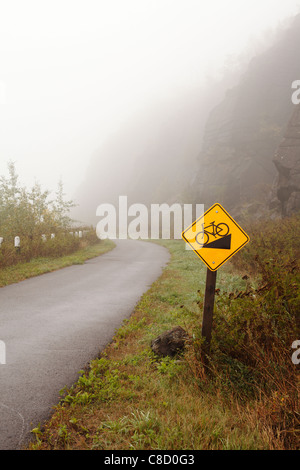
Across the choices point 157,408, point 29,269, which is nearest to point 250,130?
point 29,269

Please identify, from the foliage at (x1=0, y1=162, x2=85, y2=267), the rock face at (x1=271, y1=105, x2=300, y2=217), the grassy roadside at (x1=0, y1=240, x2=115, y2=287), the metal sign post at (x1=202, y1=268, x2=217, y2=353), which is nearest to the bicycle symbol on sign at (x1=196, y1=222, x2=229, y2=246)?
the metal sign post at (x1=202, y1=268, x2=217, y2=353)

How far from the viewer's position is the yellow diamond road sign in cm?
370

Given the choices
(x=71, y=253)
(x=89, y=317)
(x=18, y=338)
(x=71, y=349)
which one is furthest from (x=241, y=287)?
(x=71, y=253)

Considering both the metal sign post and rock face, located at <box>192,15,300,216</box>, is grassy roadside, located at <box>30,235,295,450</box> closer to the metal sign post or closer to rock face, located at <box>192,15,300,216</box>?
the metal sign post

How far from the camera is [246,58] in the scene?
63.1 m

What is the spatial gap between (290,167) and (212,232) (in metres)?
23.1

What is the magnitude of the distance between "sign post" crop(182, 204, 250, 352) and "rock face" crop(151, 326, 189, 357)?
0.74m

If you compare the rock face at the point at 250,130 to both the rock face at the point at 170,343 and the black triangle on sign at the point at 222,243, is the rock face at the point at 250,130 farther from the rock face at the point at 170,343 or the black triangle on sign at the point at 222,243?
the black triangle on sign at the point at 222,243

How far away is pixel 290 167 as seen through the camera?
23406 millimetres

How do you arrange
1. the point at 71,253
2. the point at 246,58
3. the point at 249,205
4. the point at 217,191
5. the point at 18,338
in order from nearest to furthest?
the point at 18,338
the point at 71,253
the point at 249,205
the point at 217,191
the point at 246,58

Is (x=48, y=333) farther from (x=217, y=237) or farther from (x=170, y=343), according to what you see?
(x=217, y=237)

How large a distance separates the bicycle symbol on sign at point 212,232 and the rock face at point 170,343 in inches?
62.8

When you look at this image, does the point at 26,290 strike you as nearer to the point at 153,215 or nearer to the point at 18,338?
the point at 18,338

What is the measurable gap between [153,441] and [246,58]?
3004 inches
